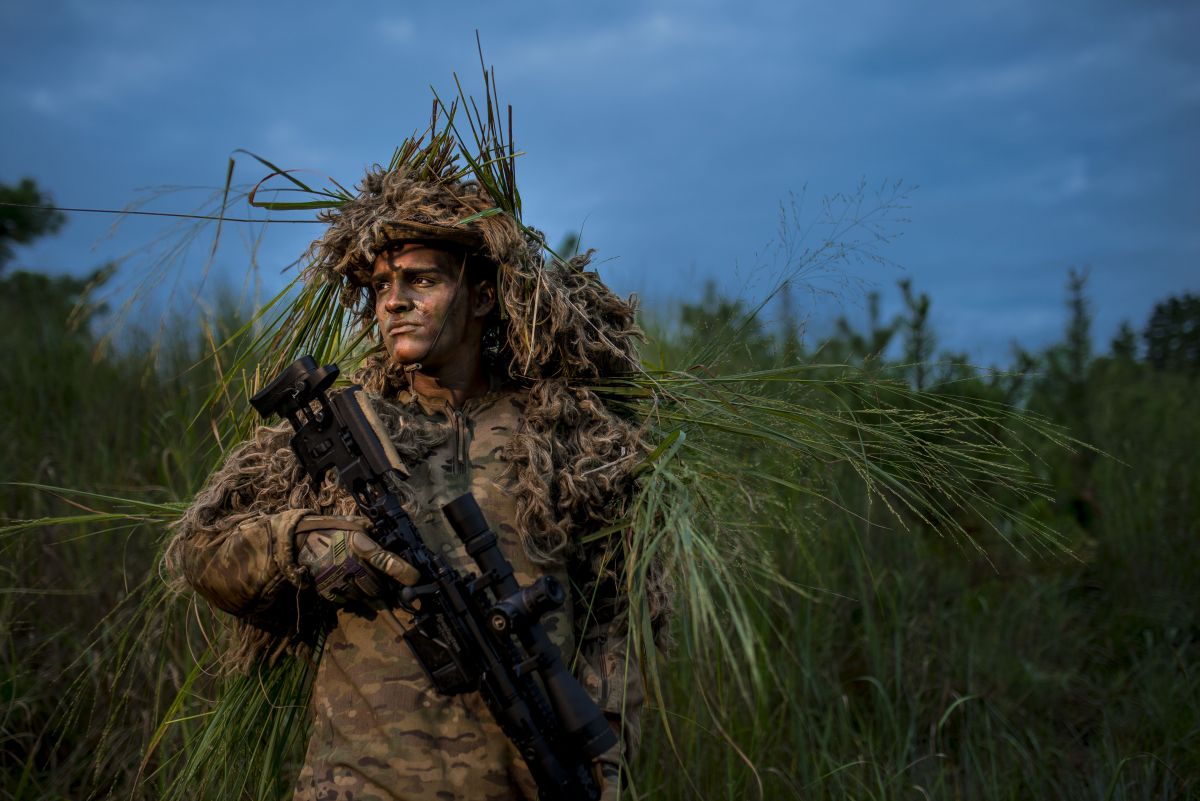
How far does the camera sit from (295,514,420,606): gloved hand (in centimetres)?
213

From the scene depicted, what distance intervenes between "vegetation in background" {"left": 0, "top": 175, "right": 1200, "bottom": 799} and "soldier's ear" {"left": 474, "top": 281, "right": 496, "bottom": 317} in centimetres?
64

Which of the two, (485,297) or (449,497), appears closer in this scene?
(449,497)

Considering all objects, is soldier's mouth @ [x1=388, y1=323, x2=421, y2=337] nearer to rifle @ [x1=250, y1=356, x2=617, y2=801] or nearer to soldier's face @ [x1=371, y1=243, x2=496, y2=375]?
soldier's face @ [x1=371, y1=243, x2=496, y2=375]

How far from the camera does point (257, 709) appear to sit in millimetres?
2609

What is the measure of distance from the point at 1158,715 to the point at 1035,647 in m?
0.77

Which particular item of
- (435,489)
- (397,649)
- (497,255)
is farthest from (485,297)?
(397,649)

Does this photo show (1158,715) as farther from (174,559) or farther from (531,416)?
(174,559)

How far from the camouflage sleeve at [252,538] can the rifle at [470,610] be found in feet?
0.57

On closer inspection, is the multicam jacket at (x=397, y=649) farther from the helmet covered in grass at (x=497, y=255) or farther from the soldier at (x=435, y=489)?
the helmet covered in grass at (x=497, y=255)

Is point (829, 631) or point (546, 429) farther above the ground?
point (546, 429)

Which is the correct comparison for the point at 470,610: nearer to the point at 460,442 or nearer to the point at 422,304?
the point at 460,442

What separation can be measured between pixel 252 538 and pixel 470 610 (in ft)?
1.70

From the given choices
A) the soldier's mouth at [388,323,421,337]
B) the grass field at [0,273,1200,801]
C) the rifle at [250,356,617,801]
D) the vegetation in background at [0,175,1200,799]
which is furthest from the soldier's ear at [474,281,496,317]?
the grass field at [0,273,1200,801]

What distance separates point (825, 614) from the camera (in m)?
4.60
